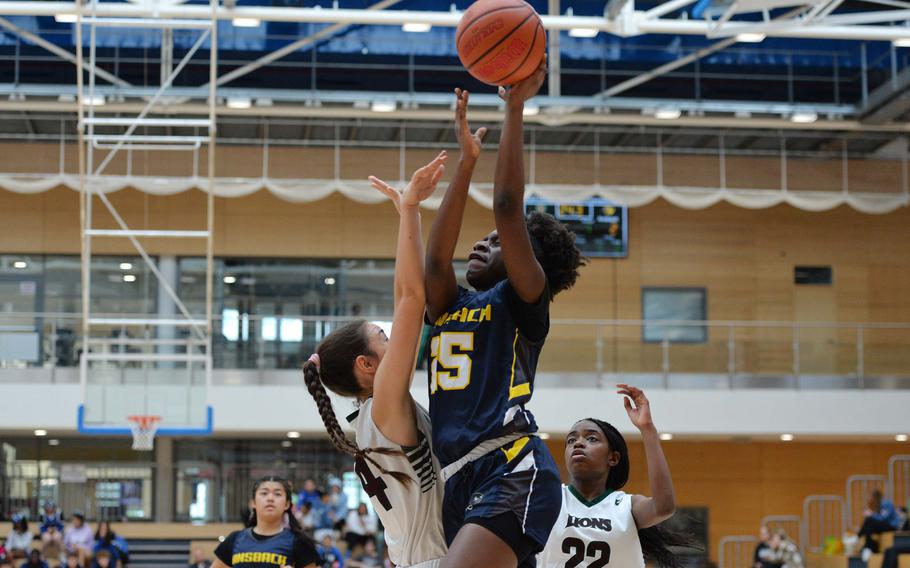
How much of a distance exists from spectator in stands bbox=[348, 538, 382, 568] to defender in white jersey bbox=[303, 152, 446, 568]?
1623 cm

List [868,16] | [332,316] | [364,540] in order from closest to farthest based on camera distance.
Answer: [868,16]
[364,540]
[332,316]

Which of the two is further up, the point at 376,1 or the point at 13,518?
the point at 376,1

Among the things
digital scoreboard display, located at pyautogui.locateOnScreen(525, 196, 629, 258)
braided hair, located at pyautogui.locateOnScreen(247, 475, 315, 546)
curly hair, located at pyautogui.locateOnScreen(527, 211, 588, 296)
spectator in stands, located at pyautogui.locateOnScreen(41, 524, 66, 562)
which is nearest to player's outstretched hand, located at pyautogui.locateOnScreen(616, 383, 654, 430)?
curly hair, located at pyautogui.locateOnScreen(527, 211, 588, 296)

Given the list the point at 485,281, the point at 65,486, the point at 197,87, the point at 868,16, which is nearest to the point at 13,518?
the point at 65,486

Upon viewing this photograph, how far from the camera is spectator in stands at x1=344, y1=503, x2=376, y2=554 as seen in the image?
21625mm

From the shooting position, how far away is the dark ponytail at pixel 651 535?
614 cm

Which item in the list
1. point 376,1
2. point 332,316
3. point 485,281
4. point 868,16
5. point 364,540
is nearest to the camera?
point 485,281

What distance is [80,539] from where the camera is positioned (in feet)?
68.7

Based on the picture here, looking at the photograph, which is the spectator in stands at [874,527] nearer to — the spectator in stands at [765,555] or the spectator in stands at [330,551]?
the spectator in stands at [765,555]

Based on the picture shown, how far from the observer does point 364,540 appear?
21.6 m

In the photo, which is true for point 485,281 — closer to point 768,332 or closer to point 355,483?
point 768,332

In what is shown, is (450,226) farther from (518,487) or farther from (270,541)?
(270,541)

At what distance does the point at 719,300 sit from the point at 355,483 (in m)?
7.93

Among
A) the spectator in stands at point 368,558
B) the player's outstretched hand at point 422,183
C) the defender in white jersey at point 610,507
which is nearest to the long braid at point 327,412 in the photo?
the player's outstretched hand at point 422,183
